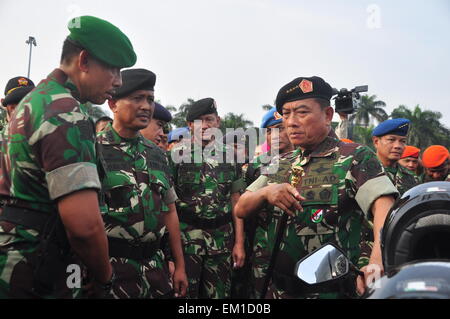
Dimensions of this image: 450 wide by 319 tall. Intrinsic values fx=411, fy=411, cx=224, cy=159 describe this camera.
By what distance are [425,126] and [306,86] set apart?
51.2 m

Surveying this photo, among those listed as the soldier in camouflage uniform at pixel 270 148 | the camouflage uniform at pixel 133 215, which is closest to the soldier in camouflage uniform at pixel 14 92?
the camouflage uniform at pixel 133 215

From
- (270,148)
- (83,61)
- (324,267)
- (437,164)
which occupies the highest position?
(83,61)

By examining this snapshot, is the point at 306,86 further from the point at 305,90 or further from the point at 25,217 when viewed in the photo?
the point at 25,217

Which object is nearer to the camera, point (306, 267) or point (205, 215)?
point (306, 267)

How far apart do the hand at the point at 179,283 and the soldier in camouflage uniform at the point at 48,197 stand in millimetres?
1321

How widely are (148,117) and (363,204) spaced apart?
1.68 m

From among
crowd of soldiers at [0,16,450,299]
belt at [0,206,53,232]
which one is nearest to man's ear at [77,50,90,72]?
crowd of soldiers at [0,16,450,299]

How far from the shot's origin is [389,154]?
5230mm

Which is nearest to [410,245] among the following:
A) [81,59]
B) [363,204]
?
[363,204]

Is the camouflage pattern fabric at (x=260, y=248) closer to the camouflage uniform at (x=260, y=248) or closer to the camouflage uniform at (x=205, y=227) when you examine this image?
the camouflage uniform at (x=260, y=248)

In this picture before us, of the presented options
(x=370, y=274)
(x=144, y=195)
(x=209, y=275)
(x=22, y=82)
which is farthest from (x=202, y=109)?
(x=370, y=274)

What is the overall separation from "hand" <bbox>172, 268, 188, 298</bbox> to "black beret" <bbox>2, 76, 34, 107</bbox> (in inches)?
Answer: 91.7

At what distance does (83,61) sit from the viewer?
2072 millimetres
